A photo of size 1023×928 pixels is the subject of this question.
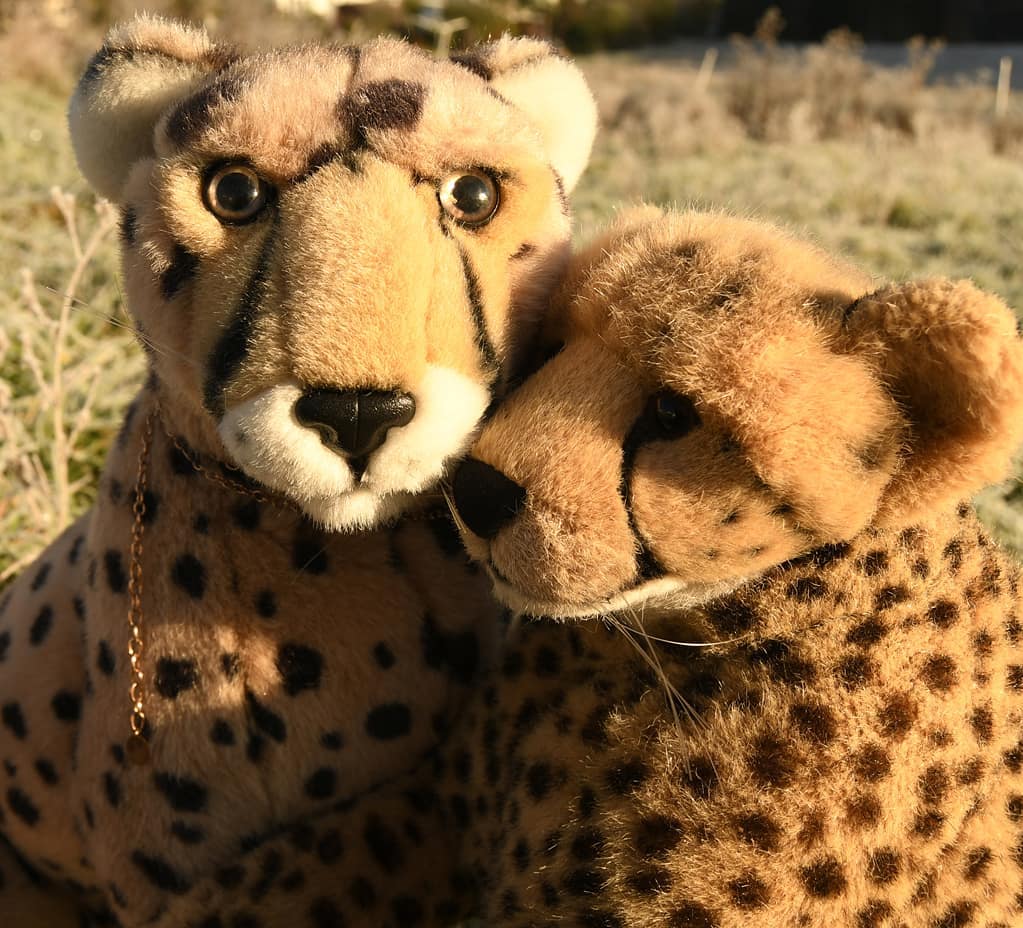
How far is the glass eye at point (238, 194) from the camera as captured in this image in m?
0.94

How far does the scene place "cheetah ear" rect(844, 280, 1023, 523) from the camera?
2.34 feet

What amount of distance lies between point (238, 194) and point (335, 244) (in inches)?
6.0

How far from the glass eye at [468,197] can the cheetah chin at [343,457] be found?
0.18 metres

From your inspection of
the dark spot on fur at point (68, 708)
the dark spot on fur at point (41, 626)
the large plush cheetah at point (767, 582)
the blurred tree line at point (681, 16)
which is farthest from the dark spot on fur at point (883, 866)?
the blurred tree line at point (681, 16)

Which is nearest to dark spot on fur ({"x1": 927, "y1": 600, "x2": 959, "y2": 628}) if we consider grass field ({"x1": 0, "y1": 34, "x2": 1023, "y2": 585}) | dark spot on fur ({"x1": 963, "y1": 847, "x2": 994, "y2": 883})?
dark spot on fur ({"x1": 963, "y1": 847, "x2": 994, "y2": 883})

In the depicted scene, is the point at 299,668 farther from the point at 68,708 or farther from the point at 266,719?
the point at 68,708

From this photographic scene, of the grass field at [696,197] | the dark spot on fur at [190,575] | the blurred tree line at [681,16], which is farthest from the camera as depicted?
the blurred tree line at [681,16]

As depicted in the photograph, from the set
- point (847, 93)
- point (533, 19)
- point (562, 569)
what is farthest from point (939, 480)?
point (533, 19)

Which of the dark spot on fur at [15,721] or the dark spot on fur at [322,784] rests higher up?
the dark spot on fur at [322,784]

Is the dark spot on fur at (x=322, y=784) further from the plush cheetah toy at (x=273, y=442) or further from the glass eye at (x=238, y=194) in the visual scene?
the glass eye at (x=238, y=194)

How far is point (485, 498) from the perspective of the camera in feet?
2.77

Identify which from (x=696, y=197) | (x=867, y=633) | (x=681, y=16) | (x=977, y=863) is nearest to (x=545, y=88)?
(x=696, y=197)

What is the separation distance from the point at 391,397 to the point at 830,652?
455mm

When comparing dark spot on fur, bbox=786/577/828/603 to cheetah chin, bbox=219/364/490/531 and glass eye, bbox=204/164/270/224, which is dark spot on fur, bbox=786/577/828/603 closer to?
cheetah chin, bbox=219/364/490/531
